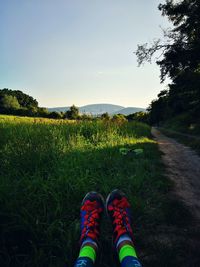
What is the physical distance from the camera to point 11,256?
8.23 feet

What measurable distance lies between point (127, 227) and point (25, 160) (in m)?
2.97

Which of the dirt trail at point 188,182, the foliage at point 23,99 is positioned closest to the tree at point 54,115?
the foliage at point 23,99

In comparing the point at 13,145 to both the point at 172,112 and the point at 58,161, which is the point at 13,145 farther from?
the point at 172,112

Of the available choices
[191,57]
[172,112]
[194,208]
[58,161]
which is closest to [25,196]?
[58,161]

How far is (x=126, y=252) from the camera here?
2.29m

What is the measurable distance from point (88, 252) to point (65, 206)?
1.24 m

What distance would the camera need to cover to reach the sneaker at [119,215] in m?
2.70

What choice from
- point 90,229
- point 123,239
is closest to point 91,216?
point 90,229

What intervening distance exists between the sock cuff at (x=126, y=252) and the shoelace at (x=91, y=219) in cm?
37

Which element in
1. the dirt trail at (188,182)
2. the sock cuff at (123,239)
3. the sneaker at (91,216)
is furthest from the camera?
the dirt trail at (188,182)

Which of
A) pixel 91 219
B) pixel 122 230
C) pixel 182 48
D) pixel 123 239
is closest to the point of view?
pixel 123 239

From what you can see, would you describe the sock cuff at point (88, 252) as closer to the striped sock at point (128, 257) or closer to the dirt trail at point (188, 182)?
the striped sock at point (128, 257)

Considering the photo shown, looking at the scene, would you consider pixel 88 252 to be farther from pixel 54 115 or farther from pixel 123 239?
pixel 54 115

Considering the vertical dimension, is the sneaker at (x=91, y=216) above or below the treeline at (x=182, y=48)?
below
